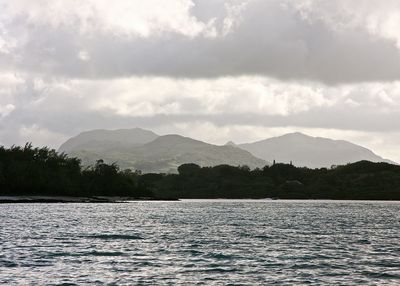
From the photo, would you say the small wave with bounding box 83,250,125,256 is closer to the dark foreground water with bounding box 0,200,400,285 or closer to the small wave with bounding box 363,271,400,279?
the dark foreground water with bounding box 0,200,400,285

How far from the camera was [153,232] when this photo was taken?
112938mm

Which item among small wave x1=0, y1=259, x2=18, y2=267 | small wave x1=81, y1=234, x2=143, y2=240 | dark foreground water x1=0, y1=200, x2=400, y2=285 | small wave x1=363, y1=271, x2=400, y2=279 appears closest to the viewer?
dark foreground water x1=0, y1=200, x2=400, y2=285

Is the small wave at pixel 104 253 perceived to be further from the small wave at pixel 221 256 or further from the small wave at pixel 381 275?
the small wave at pixel 381 275

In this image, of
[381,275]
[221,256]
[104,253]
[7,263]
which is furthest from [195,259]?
[381,275]

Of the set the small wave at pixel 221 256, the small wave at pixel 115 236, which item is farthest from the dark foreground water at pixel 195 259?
the small wave at pixel 221 256

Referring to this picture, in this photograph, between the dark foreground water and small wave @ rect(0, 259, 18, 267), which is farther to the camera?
small wave @ rect(0, 259, 18, 267)

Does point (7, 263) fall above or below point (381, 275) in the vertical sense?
above

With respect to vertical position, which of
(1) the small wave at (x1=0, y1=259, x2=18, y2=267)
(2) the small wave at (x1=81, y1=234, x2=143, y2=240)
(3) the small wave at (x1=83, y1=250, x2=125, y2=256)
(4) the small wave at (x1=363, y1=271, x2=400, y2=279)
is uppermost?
(2) the small wave at (x1=81, y1=234, x2=143, y2=240)

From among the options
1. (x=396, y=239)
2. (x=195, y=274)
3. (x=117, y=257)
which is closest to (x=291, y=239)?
(x=396, y=239)

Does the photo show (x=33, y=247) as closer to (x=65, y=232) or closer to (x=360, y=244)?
(x=65, y=232)

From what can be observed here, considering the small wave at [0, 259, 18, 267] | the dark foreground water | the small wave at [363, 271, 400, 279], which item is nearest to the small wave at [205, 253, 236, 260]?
the dark foreground water

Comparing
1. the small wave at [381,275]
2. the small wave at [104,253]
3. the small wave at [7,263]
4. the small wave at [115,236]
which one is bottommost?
the small wave at [381,275]

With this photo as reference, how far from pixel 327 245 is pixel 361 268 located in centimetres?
2578

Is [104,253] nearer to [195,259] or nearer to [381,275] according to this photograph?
[195,259]
